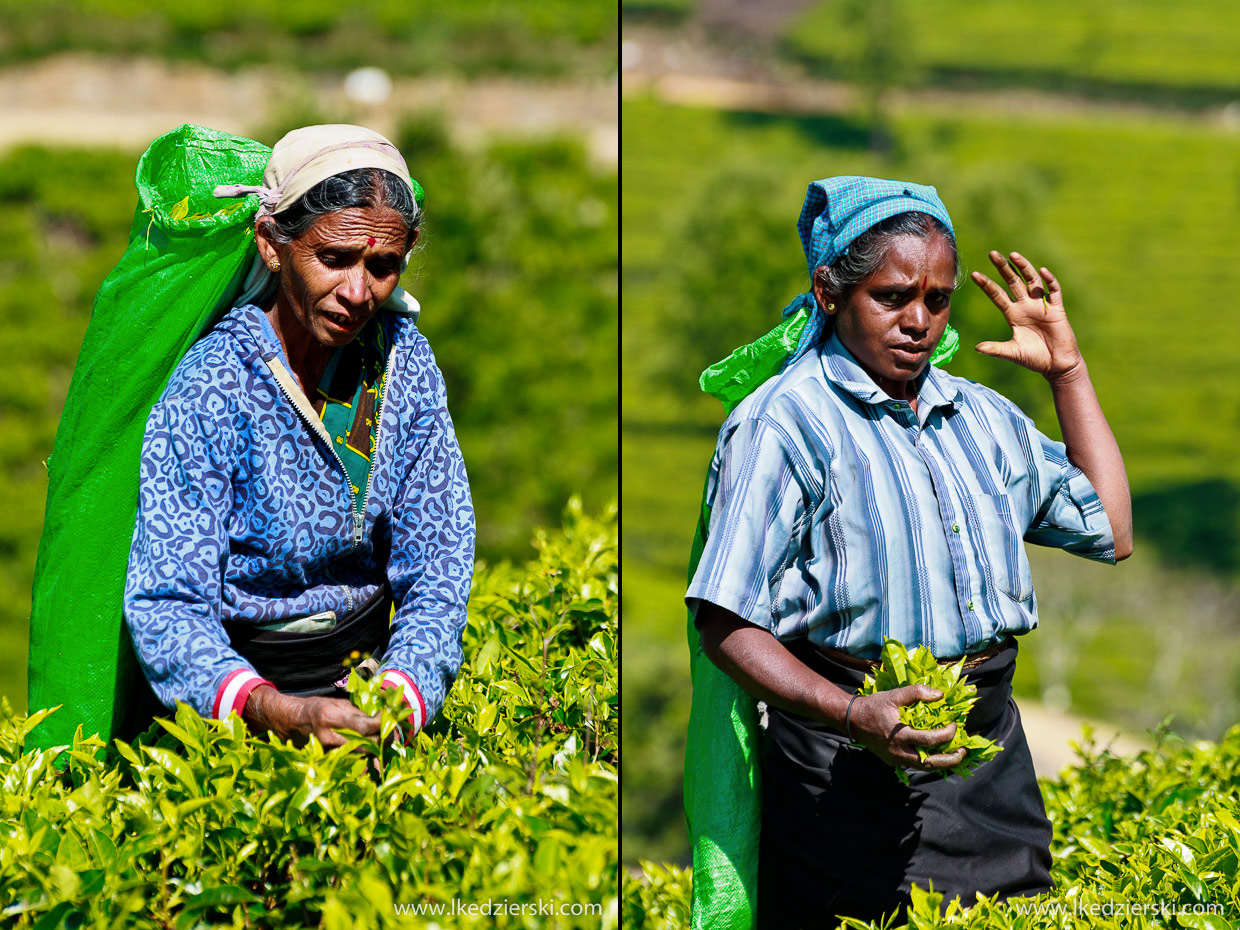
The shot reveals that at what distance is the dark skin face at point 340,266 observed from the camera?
7.36 ft

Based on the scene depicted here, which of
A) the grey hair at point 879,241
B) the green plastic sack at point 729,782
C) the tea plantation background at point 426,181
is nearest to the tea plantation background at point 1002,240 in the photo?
the tea plantation background at point 426,181

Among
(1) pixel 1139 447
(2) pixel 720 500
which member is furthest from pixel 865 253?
(1) pixel 1139 447

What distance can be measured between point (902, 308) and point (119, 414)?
1.31 metres

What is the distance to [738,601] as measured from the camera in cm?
214

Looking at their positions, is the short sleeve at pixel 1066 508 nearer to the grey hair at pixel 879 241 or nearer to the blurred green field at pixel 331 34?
the grey hair at pixel 879 241

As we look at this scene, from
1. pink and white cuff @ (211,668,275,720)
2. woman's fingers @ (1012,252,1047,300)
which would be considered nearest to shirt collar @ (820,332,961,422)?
woman's fingers @ (1012,252,1047,300)

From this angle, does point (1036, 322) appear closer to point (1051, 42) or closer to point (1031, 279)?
point (1031, 279)

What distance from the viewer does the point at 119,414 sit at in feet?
7.83

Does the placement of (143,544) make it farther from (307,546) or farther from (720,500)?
(720,500)

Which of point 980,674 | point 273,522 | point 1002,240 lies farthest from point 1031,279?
point 1002,240

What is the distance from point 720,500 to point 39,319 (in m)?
8.59

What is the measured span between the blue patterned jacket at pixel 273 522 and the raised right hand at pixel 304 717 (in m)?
0.03

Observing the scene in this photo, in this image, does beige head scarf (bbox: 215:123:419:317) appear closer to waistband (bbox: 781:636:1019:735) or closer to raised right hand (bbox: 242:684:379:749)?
raised right hand (bbox: 242:684:379:749)

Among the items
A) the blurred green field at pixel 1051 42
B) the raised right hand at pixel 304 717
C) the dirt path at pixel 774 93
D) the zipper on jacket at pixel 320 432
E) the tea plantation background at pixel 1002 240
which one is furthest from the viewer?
the blurred green field at pixel 1051 42
